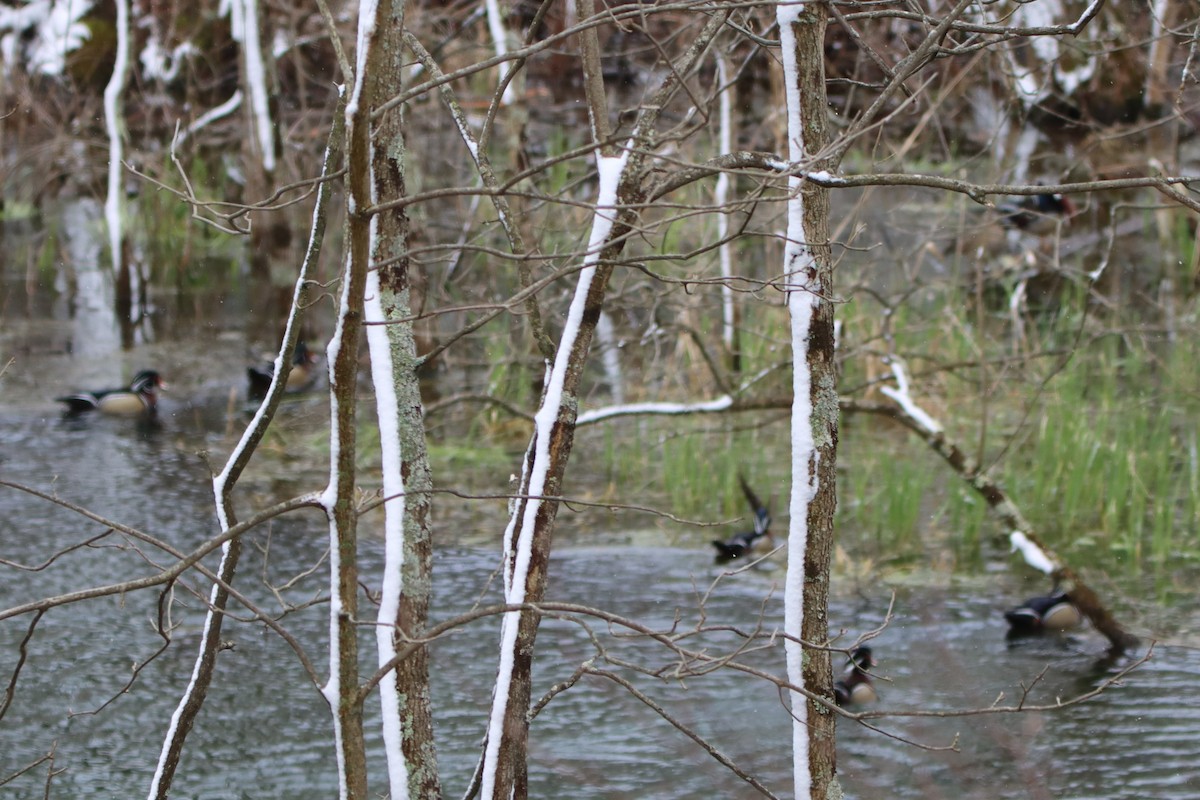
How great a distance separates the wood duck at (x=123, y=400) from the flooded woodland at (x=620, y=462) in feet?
0.13

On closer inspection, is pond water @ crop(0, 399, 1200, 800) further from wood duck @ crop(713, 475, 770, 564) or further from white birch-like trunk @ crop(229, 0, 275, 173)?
white birch-like trunk @ crop(229, 0, 275, 173)

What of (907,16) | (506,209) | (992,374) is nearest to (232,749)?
(506,209)

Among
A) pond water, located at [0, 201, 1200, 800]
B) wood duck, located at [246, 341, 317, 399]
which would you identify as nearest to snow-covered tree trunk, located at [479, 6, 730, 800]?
pond water, located at [0, 201, 1200, 800]

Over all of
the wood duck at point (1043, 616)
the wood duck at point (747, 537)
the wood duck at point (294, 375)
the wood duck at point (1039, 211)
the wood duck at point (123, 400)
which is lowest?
the wood duck at point (1043, 616)

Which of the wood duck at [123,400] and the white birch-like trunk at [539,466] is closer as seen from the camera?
the white birch-like trunk at [539,466]

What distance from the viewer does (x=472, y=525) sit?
226 inches

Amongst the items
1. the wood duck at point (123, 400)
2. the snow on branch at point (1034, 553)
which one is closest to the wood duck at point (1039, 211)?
the snow on branch at point (1034, 553)

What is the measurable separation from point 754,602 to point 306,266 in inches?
114

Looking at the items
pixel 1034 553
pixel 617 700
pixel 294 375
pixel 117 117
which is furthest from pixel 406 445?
pixel 117 117

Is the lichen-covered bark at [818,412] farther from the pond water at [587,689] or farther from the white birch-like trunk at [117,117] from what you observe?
the white birch-like trunk at [117,117]

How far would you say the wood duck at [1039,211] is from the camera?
666 cm

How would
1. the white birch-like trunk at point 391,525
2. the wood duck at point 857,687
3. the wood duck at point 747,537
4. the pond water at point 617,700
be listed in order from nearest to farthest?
the white birch-like trunk at point 391,525
the pond water at point 617,700
the wood duck at point 857,687
the wood duck at point 747,537

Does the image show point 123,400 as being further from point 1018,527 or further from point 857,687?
point 1018,527

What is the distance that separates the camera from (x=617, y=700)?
4035 mm
